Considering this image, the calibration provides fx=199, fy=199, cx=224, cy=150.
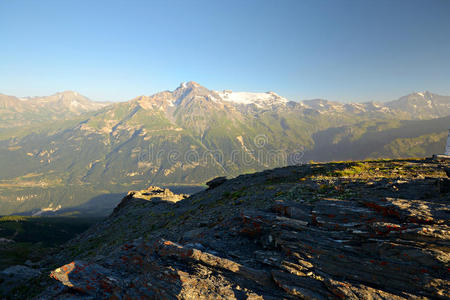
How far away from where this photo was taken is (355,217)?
1308 cm

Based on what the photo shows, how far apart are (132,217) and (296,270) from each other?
128ft

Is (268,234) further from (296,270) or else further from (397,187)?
(397,187)

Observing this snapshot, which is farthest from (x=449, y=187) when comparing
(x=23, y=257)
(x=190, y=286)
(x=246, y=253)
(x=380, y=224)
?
(x=23, y=257)

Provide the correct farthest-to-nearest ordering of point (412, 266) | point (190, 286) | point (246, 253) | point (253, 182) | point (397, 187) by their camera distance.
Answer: point (253, 182) → point (397, 187) → point (246, 253) → point (190, 286) → point (412, 266)

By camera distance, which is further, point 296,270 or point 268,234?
point 268,234

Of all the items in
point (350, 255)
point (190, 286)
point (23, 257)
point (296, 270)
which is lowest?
point (23, 257)

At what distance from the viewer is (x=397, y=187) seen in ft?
56.7

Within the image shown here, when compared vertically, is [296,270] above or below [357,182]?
below

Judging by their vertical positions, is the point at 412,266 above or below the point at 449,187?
below

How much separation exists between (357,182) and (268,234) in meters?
12.9

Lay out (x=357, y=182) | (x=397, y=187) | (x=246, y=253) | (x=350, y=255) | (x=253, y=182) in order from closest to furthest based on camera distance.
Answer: (x=350, y=255), (x=246, y=253), (x=397, y=187), (x=357, y=182), (x=253, y=182)

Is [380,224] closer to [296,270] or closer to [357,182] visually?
[296,270]

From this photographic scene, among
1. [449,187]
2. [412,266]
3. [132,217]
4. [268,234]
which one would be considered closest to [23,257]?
[132,217]

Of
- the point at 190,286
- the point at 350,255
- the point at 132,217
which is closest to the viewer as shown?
the point at 350,255
